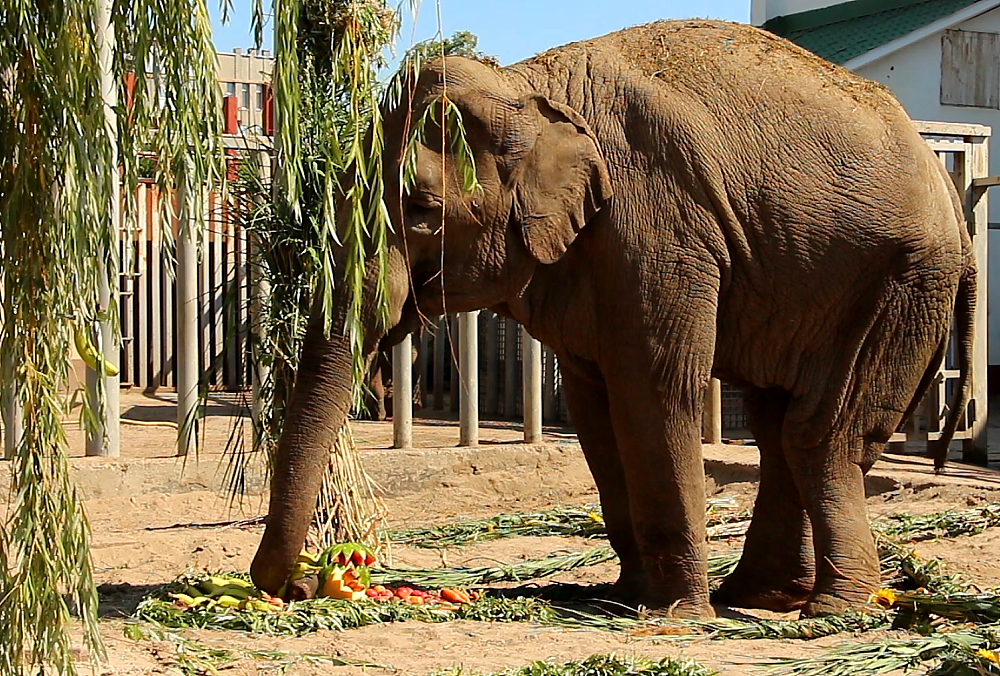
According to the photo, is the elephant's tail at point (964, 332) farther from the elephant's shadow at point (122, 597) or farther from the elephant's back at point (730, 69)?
the elephant's shadow at point (122, 597)

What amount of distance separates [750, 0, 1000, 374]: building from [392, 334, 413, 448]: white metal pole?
1288 cm

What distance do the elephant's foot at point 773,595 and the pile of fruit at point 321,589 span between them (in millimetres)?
1309

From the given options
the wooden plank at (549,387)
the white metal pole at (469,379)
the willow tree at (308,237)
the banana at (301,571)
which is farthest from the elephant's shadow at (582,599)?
the wooden plank at (549,387)

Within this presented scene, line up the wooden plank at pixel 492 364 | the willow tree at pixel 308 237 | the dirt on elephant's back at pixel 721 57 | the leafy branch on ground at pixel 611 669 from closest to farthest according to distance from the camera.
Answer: the leafy branch on ground at pixel 611 669, the dirt on elephant's back at pixel 721 57, the willow tree at pixel 308 237, the wooden plank at pixel 492 364

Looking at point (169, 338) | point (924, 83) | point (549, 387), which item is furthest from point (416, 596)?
point (924, 83)

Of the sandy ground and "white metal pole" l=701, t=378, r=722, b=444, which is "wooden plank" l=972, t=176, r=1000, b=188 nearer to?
the sandy ground

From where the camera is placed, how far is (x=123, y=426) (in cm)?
1391

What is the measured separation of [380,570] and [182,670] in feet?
7.97

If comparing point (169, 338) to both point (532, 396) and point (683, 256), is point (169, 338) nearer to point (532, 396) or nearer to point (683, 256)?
point (532, 396)

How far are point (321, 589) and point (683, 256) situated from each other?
2191 millimetres

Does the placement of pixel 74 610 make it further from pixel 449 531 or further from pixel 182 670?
pixel 449 531

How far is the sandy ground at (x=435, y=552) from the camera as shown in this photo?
223 inches

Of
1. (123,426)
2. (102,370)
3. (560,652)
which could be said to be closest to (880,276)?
(560,652)

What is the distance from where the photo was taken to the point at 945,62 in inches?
867
